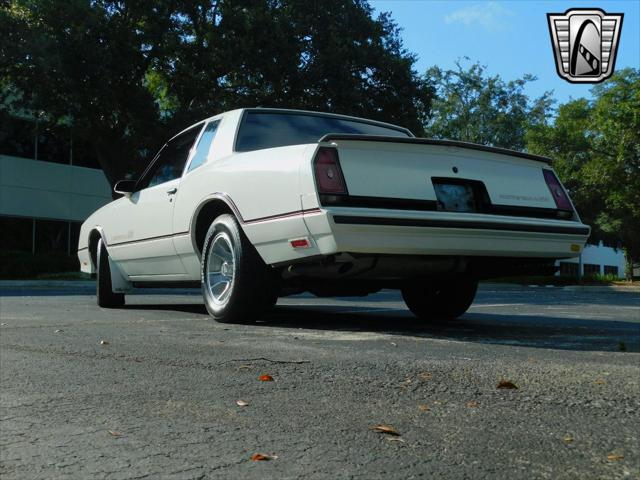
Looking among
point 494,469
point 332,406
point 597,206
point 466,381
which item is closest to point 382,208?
point 466,381

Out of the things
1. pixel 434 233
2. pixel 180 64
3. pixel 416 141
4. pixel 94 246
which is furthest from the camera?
pixel 180 64

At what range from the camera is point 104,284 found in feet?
26.9

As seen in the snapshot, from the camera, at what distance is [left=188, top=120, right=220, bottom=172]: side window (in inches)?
251

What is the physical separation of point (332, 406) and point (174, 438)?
26.2 inches

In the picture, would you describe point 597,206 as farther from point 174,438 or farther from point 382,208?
point 174,438

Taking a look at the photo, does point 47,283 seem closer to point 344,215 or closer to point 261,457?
point 344,215

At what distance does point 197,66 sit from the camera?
76.4ft

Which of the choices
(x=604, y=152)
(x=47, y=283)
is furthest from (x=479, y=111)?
(x=47, y=283)

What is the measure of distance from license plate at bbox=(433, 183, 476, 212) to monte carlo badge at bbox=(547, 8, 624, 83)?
388cm

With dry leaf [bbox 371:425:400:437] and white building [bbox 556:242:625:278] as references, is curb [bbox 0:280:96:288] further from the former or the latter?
white building [bbox 556:242:625:278]

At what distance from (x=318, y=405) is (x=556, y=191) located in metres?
3.56

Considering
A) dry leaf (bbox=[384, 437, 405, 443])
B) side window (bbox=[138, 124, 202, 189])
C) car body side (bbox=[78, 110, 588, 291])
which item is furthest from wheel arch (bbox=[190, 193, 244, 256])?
dry leaf (bbox=[384, 437, 405, 443])

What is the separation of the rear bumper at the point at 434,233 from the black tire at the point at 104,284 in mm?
4146

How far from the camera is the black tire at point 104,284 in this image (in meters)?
8.17
